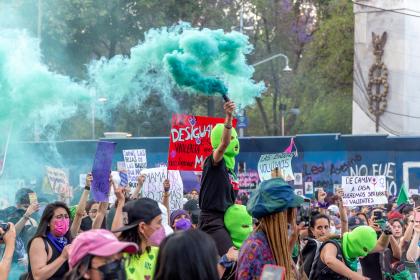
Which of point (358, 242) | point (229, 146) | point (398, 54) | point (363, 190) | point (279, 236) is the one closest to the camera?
point (279, 236)

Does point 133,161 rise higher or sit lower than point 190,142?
lower

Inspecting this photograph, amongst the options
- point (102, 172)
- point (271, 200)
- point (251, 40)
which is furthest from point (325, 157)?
point (251, 40)

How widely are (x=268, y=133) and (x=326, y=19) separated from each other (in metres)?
5.73

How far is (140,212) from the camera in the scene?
570 cm

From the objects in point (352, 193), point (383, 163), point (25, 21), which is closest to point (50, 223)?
point (352, 193)

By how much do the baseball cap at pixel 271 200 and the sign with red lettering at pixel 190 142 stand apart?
452 cm

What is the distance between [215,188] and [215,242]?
1.45 feet

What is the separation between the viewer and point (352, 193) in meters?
14.7

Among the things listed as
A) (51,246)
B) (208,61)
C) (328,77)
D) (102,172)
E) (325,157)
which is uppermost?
(328,77)

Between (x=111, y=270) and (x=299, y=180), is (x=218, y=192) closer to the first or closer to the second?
(x=111, y=270)

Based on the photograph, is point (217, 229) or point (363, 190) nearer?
point (217, 229)

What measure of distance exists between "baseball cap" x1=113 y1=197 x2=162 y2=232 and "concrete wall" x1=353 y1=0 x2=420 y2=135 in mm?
32153

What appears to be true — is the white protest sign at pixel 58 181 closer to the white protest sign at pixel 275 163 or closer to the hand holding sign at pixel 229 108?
the white protest sign at pixel 275 163

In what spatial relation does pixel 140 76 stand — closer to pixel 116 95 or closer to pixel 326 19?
pixel 116 95
